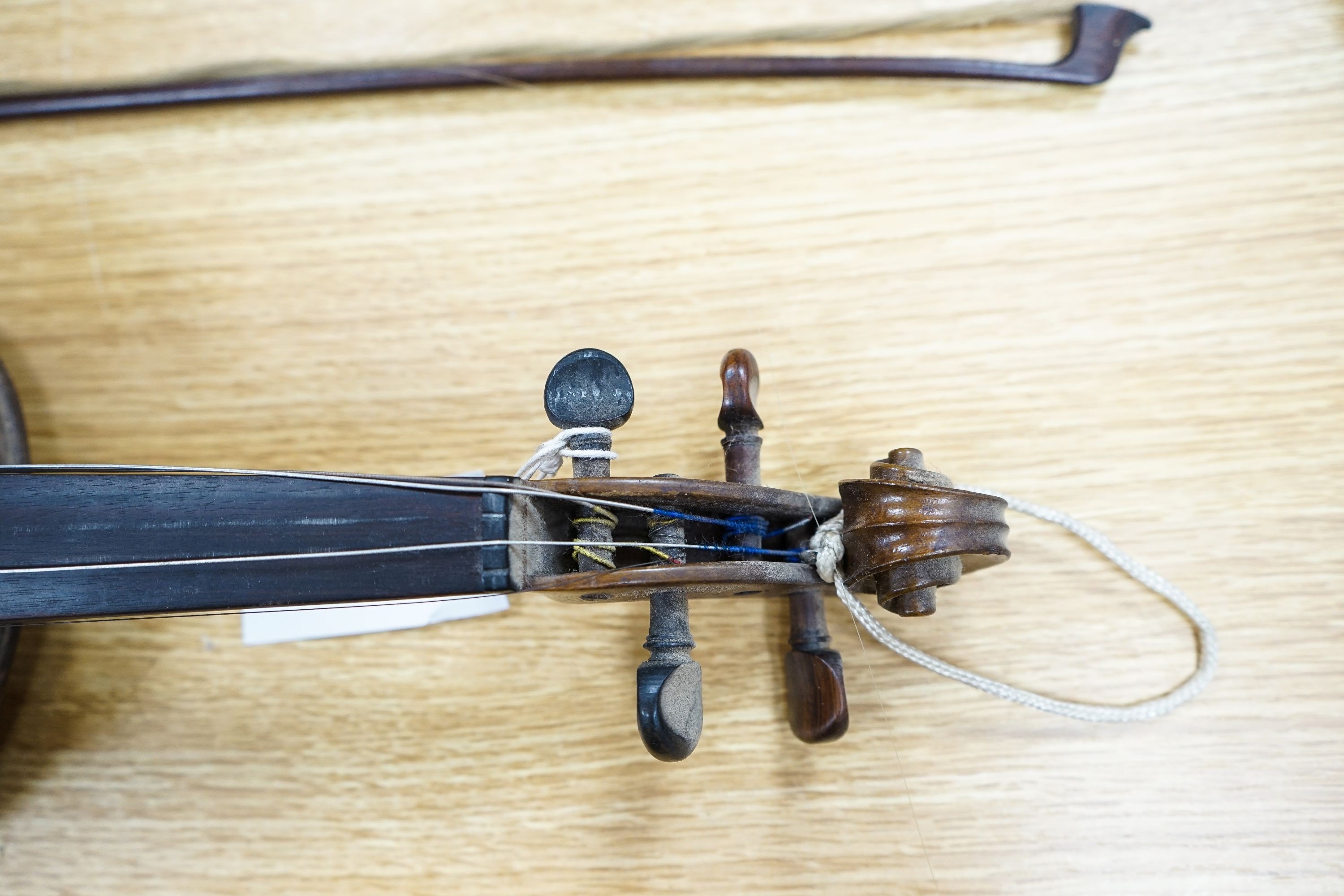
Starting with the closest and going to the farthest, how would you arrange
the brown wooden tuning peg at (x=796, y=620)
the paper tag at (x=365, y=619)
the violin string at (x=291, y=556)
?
the violin string at (x=291, y=556), the brown wooden tuning peg at (x=796, y=620), the paper tag at (x=365, y=619)

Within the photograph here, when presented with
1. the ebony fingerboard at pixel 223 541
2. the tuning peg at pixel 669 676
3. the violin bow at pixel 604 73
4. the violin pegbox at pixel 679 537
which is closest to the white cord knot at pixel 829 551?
the violin pegbox at pixel 679 537

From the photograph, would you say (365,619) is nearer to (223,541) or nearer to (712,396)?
(223,541)

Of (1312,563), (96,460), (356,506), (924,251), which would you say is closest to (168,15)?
(96,460)

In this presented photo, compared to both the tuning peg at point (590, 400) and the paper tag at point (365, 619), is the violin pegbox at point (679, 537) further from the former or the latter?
the paper tag at point (365, 619)

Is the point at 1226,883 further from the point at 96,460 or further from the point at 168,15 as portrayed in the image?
the point at 168,15

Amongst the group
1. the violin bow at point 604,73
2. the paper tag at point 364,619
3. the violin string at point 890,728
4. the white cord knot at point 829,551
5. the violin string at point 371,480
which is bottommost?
the violin string at point 890,728

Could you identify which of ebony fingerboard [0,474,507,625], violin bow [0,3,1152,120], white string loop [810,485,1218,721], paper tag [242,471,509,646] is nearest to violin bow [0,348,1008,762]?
ebony fingerboard [0,474,507,625]

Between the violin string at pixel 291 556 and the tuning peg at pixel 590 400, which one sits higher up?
the tuning peg at pixel 590 400

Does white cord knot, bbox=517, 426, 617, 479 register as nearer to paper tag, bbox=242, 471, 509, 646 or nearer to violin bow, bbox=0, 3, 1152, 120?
paper tag, bbox=242, 471, 509, 646
